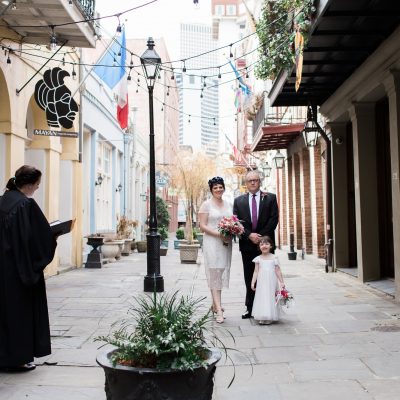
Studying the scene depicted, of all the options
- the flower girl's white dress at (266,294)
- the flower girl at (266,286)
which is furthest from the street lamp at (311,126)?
the flower girl's white dress at (266,294)

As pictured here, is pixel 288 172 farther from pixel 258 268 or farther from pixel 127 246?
pixel 258 268

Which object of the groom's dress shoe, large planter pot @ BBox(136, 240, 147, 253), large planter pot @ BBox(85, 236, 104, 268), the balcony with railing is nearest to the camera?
the groom's dress shoe

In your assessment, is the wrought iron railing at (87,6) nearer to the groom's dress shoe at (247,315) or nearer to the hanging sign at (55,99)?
the hanging sign at (55,99)

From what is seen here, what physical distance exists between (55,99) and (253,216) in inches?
244

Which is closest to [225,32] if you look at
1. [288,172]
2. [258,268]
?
[288,172]

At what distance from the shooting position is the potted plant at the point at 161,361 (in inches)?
125

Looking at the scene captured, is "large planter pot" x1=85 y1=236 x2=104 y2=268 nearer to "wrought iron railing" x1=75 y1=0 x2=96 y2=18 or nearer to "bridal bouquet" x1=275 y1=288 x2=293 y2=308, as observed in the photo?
"wrought iron railing" x1=75 y1=0 x2=96 y2=18

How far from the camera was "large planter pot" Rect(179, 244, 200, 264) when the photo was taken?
18.0 metres

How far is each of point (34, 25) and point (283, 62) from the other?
4.81 meters

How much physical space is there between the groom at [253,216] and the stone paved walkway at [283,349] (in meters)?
0.84

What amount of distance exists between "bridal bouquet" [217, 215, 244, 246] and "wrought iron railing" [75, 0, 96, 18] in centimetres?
581

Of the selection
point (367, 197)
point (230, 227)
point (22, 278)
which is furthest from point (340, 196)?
point (22, 278)

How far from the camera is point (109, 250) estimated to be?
60.1 feet

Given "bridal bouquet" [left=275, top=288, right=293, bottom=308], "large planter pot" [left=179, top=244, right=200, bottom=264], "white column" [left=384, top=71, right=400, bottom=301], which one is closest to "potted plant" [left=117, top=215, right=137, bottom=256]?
"large planter pot" [left=179, top=244, right=200, bottom=264]
